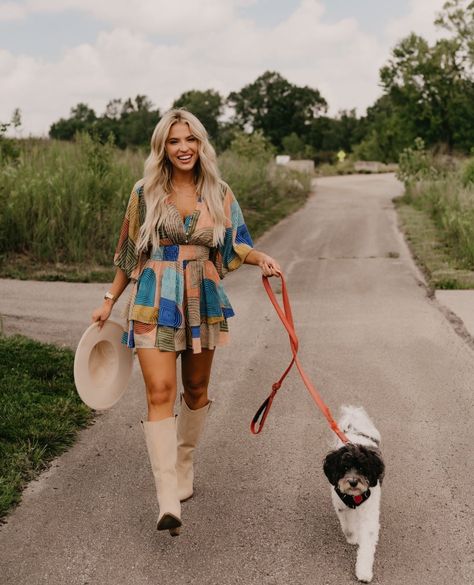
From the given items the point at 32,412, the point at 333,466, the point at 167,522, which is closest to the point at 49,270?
the point at 32,412

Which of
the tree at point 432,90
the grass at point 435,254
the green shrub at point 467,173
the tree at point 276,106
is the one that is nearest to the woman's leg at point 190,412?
the grass at point 435,254

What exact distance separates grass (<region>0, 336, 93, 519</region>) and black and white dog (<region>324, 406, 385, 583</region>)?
1.90 metres

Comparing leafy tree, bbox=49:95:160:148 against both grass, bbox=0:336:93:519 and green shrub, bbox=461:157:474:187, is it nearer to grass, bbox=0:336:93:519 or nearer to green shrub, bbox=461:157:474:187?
green shrub, bbox=461:157:474:187

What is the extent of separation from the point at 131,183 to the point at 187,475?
415 inches

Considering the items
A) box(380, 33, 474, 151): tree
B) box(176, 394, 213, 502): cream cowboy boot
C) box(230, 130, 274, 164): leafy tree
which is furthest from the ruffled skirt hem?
box(380, 33, 474, 151): tree

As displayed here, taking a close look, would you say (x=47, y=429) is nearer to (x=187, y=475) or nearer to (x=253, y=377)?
(x=187, y=475)

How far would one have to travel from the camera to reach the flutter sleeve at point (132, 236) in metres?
3.93

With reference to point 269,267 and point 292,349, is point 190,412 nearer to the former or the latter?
point 292,349

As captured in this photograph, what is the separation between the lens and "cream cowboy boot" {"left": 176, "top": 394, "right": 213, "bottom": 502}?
4219 mm

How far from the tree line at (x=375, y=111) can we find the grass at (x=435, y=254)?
712cm

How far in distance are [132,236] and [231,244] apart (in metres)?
0.56

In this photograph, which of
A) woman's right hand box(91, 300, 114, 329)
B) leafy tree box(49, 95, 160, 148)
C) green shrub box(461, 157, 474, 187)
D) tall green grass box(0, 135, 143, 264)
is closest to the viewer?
woman's right hand box(91, 300, 114, 329)

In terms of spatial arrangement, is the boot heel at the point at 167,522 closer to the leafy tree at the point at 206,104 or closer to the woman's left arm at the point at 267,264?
the woman's left arm at the point at 267,264

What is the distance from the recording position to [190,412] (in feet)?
13.8
